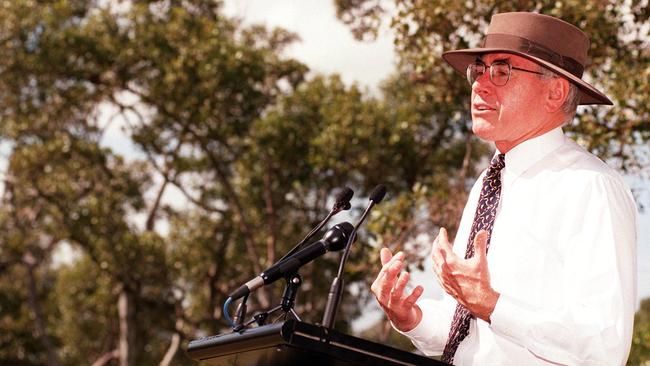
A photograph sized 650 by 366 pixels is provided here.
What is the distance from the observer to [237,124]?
24.1 meters

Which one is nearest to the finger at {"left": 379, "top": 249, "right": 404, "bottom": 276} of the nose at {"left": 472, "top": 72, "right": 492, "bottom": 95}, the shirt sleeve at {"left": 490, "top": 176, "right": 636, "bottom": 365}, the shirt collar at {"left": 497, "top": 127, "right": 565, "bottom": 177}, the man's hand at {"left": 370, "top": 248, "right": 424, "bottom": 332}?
the man's hand at {"left": 370, "top": 248, "right": 424, "bottom": 332}

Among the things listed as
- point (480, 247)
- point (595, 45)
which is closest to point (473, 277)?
point (480, 247)

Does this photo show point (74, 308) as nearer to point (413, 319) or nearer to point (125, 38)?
point (125, 38)

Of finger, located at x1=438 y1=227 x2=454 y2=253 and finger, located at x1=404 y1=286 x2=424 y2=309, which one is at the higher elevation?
finger, located at x1=438 y1=227 x2=454 y2=253

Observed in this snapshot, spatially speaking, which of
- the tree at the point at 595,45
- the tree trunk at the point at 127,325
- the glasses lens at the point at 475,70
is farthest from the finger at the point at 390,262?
the tree trunk at the point at 127,325

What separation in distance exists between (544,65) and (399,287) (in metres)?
1.01

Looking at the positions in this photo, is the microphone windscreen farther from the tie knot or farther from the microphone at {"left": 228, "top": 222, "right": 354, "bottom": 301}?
the tie knot

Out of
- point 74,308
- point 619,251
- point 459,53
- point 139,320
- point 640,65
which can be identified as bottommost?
point 619,251

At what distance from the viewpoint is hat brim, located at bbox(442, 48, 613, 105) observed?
3.67 metres

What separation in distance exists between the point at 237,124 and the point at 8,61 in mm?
5833

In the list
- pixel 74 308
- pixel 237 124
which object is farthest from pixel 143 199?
pixel 74 308

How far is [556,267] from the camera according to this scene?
334 cm

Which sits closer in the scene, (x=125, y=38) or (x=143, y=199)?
(x=125, y=38)

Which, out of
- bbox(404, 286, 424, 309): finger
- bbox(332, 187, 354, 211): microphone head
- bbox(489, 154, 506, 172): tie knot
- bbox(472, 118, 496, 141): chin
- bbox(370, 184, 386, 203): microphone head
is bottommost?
bbox(404, 286, 424, 309): finger
